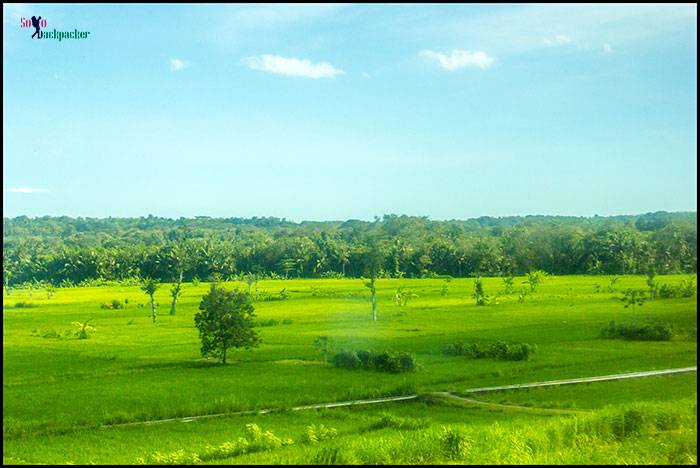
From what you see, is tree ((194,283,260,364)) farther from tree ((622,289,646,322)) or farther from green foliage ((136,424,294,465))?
tree ((622,289,646,322))

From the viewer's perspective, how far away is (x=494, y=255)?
110 ft

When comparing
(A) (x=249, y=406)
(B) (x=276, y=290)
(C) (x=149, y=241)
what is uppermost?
(C) (x=149, y=241)

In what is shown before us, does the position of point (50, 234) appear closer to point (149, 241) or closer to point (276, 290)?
point (149, 241)

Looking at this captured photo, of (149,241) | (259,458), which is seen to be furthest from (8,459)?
(149,241)

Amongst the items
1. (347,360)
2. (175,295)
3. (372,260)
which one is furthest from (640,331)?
(175,295)

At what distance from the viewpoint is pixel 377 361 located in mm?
18562

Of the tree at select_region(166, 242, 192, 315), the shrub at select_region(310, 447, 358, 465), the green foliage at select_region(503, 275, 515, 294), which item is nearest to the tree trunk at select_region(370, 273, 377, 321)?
the green foliage at select_region(503, 275, 515, 294)

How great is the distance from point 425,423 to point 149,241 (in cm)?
2016

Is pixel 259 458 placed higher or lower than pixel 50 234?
lower

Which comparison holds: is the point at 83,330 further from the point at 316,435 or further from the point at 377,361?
the point at 316,435

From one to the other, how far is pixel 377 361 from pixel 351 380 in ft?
4.91

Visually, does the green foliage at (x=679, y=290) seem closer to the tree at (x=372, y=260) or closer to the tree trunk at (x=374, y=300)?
the tree at (x=372, y=260)

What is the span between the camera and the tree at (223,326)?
1998 centimetres

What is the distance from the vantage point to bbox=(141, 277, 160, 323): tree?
86.3ft
